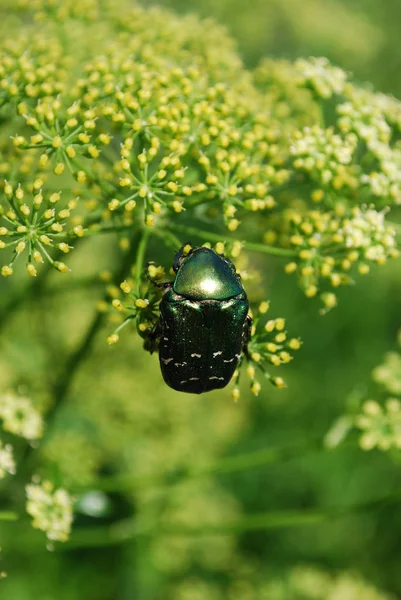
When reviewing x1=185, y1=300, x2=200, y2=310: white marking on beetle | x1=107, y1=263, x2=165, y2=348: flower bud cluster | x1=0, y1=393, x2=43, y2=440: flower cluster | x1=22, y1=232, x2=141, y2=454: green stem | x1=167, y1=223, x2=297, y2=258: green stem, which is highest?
x1=167, y1=223, x2=297, y2=258: green stem

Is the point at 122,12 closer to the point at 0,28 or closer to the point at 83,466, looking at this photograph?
the point at 0,28

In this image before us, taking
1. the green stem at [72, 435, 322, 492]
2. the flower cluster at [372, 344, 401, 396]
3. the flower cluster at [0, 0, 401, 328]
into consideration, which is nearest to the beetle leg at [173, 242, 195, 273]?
the flower cluster at [0, 0, 401, 328]

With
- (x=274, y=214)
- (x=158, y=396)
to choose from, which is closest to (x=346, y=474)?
(x=158, y=396)

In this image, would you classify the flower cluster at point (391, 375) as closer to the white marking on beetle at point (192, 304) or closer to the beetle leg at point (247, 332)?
the beetle leg at point (247, 332)

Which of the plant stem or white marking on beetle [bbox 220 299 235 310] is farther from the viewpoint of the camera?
the plant stem

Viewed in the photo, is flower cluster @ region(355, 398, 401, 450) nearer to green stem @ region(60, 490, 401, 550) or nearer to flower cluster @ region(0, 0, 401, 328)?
green stem @ region(60, 490, 401, 550)

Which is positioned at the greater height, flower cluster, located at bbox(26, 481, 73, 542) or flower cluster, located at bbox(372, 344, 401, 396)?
flower cluster, located at bbox(372, 344, 401, 396)

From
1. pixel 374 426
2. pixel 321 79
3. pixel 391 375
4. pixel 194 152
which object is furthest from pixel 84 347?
pixel 321 79
